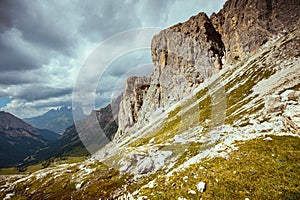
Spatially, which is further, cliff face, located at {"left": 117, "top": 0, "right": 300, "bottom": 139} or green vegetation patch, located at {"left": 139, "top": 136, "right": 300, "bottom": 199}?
cliff face, located at {"left": 117, "top": 0, "right": 300, "bottom": 139}

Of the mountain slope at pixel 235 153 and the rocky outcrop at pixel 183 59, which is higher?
the rocky outcrop at pixel 183 59

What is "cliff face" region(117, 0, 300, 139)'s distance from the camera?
10731 centimetres

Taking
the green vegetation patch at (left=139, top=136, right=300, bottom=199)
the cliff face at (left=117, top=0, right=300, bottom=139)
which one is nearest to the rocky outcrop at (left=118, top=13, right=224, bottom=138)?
the cliff face at (left=117, top=0, right=300, bottom=139)

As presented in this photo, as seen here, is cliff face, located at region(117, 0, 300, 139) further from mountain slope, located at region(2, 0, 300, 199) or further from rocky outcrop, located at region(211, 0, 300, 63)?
mountain slope, located at region(2, 0, 300, 199)

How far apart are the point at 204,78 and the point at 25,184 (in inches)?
5343

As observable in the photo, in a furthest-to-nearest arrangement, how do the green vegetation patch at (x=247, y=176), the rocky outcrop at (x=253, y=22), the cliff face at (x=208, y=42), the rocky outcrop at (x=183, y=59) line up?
the rocky outcrop at (x=183, y=59) < the cliff face at (x=208, y=42) < the rocky outcrop at (x=253, y=22) < the green vegetation patch at (x=247, y=176)

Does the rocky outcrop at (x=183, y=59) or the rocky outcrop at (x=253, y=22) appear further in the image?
the rocky outcrop at (x=183, y=59)

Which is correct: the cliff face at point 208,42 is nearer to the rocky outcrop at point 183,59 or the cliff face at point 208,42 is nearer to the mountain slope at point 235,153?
the rocky outcrop at point 183,59

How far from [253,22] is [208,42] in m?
33.7

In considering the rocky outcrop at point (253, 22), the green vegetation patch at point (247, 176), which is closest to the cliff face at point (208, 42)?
the rocky outcrop at point (253, 22)

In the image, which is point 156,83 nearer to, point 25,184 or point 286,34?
point 286,34

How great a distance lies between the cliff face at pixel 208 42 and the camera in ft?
352

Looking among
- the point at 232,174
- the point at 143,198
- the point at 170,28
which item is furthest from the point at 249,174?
the point at 170,28

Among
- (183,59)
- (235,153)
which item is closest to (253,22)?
(183,59)
